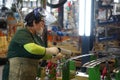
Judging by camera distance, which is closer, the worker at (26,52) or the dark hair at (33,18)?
the worker at (26,52)

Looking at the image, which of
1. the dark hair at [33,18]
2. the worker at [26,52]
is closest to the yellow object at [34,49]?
the worker at [26,52]

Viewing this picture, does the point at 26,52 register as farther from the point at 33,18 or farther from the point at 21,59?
the point at 33,18

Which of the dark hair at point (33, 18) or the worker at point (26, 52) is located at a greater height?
the dark hair at point (33, 18)

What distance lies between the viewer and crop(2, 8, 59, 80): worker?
261cm

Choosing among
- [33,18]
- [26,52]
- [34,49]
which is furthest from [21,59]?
[33,18]

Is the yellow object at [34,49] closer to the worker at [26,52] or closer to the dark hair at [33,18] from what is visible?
the worker at [26,52]

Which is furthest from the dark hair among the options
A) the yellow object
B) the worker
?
the yellow object

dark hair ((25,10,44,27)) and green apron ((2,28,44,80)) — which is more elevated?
dark hair ((25,10,44,27))

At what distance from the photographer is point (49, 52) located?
102 inches

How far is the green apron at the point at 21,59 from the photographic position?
8.72 ft

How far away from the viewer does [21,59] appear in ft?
8.98

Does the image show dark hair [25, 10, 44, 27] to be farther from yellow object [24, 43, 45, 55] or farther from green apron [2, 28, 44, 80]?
yellow object [24, 43, 45, 55]

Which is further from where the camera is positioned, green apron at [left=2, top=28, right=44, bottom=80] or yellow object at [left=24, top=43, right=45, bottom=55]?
green apron at [left=2, top=28, right=44, bottom=80]

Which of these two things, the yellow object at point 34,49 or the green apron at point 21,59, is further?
the green apron at point 21,59
